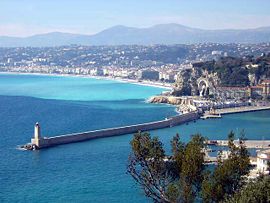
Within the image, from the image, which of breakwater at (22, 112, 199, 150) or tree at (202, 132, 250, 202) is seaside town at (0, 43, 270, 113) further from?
tree at (202, 132, 250, 202)

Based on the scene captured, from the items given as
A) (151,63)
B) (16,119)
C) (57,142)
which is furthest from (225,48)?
(57,142)

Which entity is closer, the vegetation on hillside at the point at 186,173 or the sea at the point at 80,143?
the vegetation on hillside at the point at 186,173

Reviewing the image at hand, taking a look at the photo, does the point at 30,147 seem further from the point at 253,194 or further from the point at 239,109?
the point at 239,109

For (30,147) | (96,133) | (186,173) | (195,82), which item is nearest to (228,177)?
(186,173)

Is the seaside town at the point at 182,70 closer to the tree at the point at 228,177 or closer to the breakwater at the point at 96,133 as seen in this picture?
the breakwater at the point at 96,133

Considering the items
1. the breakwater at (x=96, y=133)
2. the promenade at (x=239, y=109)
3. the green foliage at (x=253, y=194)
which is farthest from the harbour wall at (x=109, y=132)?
the green foliage at (x=253, y=194)

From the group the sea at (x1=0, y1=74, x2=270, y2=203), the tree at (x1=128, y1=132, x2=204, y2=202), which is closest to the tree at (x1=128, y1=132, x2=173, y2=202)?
the tree at (x1=128, y1=132, x2=204, y2=202)

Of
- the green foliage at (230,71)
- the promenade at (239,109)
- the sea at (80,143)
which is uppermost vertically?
the green foliage at (230,71)
